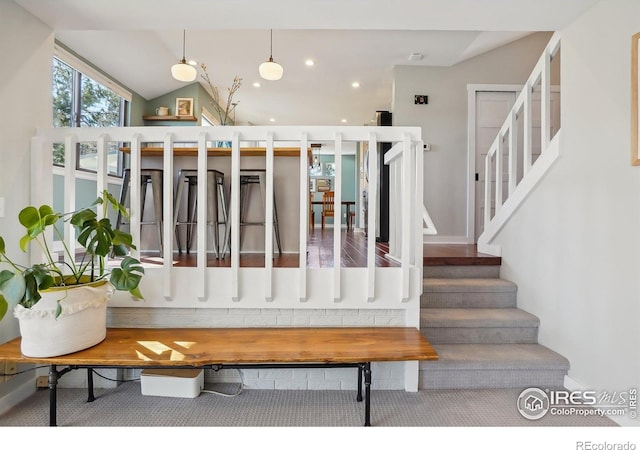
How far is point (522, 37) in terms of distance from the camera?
477 centimetres

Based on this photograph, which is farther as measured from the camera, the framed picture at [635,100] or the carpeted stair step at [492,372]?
the carpeted stair step at [492,372]

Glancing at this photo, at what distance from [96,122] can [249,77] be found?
2460mm

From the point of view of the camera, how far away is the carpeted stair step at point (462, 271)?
3086 millimetres

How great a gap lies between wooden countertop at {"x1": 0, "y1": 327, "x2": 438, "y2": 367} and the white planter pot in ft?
0.16

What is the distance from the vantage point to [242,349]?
1.93 m

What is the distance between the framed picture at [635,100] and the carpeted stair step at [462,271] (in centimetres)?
149

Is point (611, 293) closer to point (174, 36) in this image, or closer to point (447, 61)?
point (447, 61)

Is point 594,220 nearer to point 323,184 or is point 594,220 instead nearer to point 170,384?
point 170,384

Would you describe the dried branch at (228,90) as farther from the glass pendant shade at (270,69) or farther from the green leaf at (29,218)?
the green leaf at (29,218)

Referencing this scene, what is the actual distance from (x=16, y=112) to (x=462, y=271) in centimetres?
349

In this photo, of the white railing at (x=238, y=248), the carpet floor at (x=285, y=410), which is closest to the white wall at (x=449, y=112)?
the white railing at (x=238, y=248)

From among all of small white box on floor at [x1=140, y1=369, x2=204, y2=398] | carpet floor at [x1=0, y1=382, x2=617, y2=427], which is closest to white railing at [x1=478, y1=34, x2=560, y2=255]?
carpet floor at [x1=0, y1=382, x2=617, y2=427]
